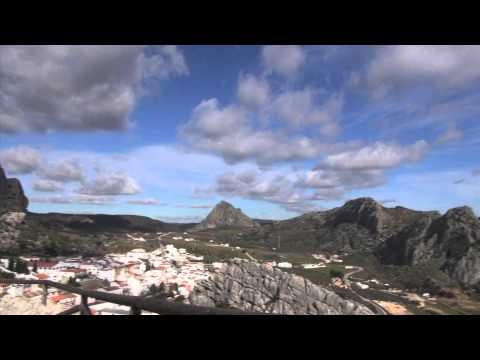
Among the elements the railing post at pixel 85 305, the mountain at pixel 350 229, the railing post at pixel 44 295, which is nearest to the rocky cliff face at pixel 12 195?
the mountain at pixel 350 229

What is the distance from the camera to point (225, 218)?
168500 mm

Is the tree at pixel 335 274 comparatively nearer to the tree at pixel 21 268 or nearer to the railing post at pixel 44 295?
the tree at pixel 21 268

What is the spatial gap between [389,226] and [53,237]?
80.2 meters

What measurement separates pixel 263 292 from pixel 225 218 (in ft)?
448

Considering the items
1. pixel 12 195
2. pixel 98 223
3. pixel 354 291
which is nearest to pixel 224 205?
pixel 98 223

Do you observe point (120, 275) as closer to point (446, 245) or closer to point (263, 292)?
point (263, 292)

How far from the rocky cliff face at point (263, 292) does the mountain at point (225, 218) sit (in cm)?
12690

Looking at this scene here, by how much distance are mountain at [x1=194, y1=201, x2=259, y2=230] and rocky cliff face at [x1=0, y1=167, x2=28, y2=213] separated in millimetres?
82828

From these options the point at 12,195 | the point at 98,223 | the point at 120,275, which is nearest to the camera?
the point at 120,275

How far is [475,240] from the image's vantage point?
62375 millimetres

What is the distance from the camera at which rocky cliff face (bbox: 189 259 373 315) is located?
28.6 metres
